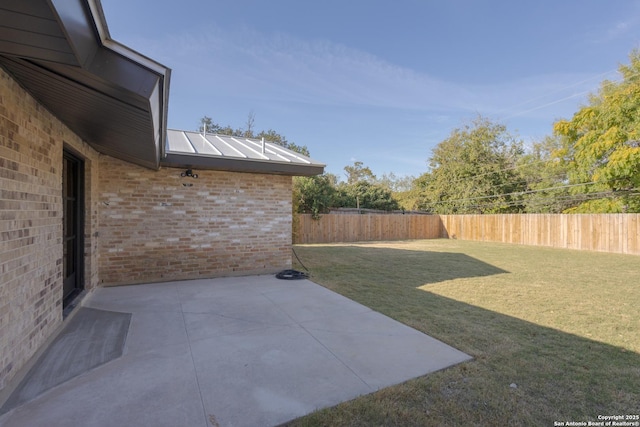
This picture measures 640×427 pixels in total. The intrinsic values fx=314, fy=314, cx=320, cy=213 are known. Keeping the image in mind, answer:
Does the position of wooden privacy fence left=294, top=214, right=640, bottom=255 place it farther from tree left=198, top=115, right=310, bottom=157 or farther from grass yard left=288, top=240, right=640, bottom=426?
tree left=198, top=115, right=310, bottom=157

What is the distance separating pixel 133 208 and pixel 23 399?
4476 mm

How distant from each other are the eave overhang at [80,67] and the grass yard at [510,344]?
103 inches

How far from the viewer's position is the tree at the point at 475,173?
25375mm

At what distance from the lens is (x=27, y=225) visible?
289cm

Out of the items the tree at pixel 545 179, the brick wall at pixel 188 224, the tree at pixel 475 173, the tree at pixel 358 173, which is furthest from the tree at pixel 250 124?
the brick wall at pixel 188 224

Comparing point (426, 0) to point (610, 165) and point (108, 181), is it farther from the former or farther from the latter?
point (610, 165)

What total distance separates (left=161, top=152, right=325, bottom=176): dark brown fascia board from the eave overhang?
2293mm

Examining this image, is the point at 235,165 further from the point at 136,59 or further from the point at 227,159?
the point at 136,59

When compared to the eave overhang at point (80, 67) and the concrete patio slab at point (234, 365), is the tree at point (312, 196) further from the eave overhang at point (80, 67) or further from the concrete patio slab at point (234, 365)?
the eave overhang at point (80, 67)

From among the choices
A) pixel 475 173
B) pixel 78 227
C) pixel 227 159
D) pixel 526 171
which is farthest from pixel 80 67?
pixel 526 171

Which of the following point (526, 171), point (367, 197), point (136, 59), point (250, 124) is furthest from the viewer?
point (250, 124)

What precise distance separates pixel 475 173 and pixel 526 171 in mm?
3905

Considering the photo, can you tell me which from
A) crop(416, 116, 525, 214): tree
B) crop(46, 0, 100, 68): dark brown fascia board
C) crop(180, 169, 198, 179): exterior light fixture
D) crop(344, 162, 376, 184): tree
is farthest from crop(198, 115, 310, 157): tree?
crop(46, 0, 100, 68): dark brown fascia board

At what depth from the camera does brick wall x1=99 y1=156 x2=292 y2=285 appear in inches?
244
